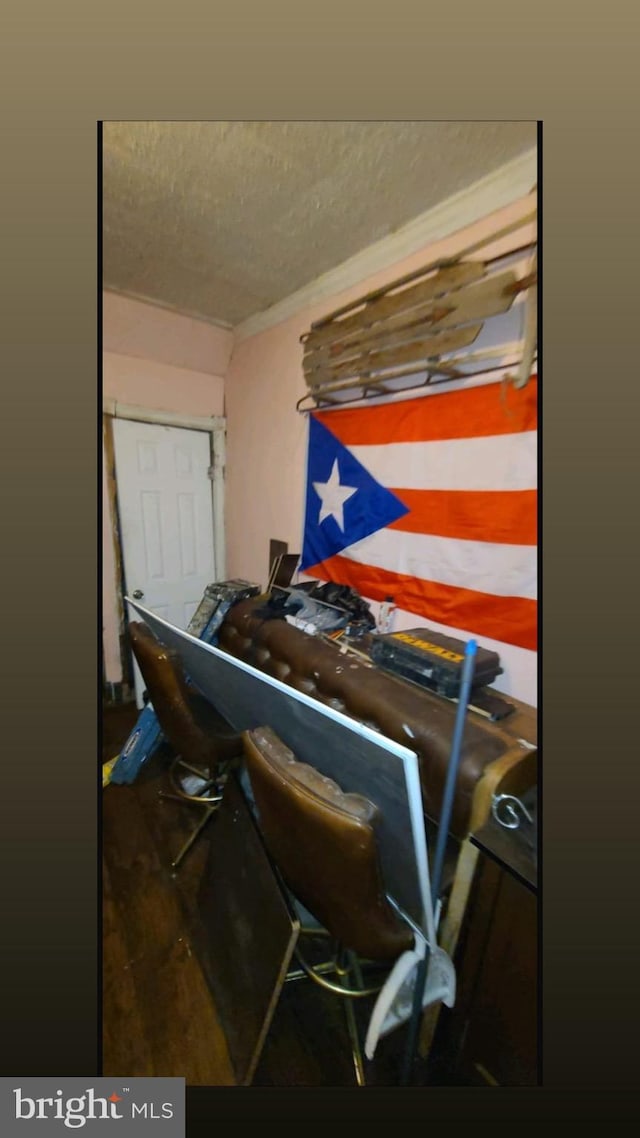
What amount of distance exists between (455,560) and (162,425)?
221cm

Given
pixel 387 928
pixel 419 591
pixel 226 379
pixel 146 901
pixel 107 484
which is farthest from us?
pixel 226 379

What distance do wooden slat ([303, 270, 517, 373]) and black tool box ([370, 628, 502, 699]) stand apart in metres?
1.07

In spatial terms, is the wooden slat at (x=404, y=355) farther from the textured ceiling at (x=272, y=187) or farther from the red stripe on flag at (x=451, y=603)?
the red stripe on flag at (x=451, y=603)

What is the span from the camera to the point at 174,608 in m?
2.95

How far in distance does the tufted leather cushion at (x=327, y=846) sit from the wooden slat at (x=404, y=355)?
1335 mm

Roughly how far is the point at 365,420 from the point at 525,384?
75cm

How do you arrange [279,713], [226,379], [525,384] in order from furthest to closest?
1. [226,379]
2. [525,384]
3. [279,713]

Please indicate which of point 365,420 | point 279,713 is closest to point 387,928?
point 279,713

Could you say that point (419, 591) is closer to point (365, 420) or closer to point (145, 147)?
point (365, 420)

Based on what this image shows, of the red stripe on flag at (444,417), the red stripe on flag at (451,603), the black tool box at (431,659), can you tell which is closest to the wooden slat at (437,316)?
the red stripe on flag at (444,417)

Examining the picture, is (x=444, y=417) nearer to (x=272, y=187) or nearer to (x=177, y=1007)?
(x=272, y=187)

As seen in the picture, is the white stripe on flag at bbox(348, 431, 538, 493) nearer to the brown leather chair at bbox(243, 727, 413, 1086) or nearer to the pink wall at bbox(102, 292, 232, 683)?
the brown leather chair at bbox(243, 727, 413, 1086)

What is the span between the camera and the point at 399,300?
1.49 meters

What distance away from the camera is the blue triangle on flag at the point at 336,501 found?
1.75 meters
